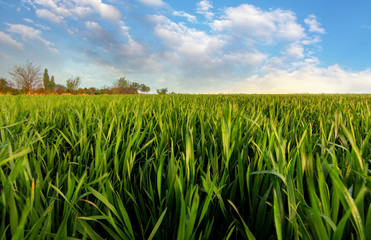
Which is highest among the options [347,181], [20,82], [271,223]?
[20,82]

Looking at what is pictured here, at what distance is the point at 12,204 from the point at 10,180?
71 mm

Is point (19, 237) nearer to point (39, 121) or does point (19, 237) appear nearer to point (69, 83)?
point (39, 121)

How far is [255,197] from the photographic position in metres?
0.59

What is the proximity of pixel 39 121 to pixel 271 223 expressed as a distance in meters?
1.92

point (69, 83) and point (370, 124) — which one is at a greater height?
point (69, 83)

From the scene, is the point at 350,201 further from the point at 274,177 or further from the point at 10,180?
the point at 10,180

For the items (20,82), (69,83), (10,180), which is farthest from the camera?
(69,83)

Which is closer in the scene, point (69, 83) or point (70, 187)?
point (70, 187)

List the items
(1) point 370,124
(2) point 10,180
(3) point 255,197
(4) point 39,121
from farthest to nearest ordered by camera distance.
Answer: (4) point 39,121 → (1) point 370,124 → (3) point 255,197 → (2) point 10,180

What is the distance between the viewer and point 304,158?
62cm

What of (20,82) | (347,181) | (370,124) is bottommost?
(347,181)

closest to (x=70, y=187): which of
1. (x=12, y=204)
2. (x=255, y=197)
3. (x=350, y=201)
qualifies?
(x=12, y=204)

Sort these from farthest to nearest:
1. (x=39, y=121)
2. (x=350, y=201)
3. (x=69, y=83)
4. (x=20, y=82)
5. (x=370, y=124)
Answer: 1. (x=69, y=83)
2. (x=20, y=82)
3. (x=39, y=121)
4. (x=370, y=124)
5. (x=350, y=201)

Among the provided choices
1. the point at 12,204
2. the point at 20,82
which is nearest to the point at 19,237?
the point at 12,204
